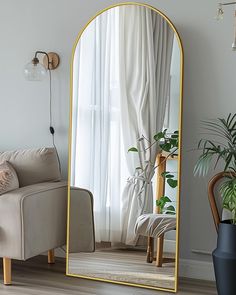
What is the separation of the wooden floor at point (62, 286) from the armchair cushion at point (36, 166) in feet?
2.00

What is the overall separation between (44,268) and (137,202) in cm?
88

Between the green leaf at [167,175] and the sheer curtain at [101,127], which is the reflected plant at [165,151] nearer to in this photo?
the green leaf at [167,175]

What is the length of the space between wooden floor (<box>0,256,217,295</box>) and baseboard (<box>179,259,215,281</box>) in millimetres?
56

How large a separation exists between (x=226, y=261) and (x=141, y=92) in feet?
3.72

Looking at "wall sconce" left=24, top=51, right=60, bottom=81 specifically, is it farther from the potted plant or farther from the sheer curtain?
the potted plant

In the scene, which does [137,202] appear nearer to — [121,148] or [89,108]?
[121,148]

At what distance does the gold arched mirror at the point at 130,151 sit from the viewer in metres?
3.43

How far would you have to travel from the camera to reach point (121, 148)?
11.6 ft

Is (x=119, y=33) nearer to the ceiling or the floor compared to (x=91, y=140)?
nearer to the ceiling

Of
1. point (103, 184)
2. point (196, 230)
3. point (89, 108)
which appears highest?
point (89, 108)

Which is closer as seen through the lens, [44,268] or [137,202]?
[137,202]

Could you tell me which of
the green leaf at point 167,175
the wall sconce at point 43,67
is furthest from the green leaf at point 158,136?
the wall sconce at point 43,67

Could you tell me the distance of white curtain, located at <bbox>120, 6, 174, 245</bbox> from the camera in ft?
11.3

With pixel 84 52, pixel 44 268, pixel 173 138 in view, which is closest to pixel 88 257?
pixel 44 268
